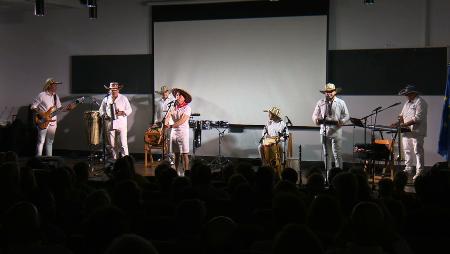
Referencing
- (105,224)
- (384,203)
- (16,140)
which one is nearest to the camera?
(105,224)

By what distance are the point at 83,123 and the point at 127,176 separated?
30.3ft

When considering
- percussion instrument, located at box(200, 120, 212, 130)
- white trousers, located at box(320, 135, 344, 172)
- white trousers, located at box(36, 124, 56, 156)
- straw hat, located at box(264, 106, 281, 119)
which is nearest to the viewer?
white trousers, located at box(320, 135, 344, 172)

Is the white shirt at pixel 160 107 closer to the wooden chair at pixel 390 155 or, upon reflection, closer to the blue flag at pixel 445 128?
the wooden chair at pixel 390 155

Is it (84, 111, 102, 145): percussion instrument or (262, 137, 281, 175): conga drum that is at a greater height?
(84, 111, 102, 145): percussion instrument

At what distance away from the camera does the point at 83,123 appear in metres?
15.0

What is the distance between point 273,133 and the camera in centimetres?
1166

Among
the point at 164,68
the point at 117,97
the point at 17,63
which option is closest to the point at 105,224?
the point at 117,97

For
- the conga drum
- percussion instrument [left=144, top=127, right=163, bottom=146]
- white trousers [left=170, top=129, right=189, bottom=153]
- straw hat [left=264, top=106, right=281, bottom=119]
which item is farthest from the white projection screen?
white trousers [left=170, top=129, right=189, bottom=153]

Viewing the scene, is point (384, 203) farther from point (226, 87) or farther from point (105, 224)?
point (226, 87)

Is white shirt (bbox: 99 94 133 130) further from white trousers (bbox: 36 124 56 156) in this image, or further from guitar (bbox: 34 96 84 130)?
white trousers (bbox: 36 124 56 156)

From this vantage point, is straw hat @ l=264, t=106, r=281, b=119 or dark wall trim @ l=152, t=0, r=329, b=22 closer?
straw hat @ l=264, t=106, r=281, b=119

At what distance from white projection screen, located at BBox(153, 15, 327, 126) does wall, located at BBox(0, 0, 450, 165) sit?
1.38ft

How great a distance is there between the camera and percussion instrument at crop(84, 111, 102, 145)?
44.0 ft

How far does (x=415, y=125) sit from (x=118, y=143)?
6.45 m
